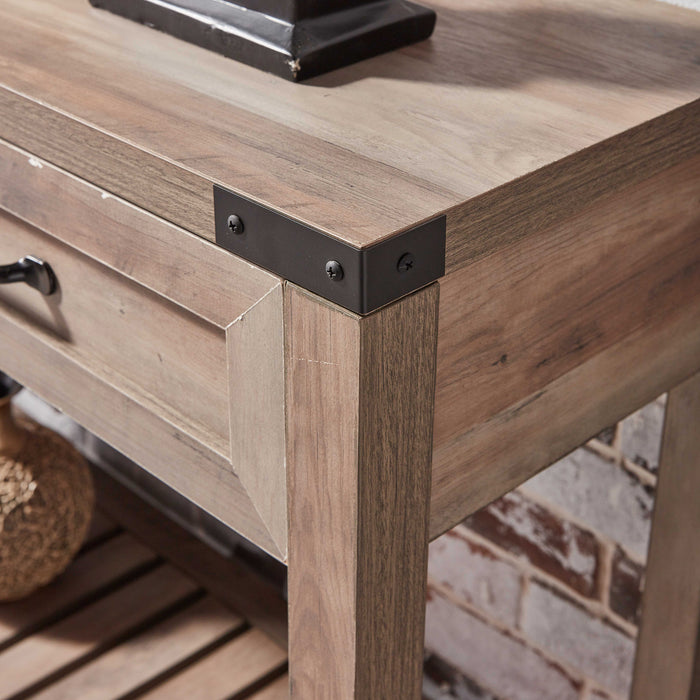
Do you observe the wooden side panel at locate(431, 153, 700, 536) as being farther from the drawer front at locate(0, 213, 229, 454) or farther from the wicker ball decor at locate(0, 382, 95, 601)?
the wicker ball decor at locate(0, 382, 95, 601)

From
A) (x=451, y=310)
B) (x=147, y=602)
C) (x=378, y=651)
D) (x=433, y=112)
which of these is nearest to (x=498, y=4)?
(x=433, y=112)

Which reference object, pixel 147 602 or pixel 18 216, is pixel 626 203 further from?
pixel 147 602

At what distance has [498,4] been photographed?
2.45 ft

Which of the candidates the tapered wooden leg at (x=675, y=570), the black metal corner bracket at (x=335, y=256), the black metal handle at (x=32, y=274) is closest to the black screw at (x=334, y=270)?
the black metal corner bracket at (x=335, y=256)

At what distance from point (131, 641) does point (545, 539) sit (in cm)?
42

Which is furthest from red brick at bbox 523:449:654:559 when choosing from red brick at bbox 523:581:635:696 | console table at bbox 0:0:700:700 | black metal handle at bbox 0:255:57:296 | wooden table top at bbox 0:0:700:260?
black metal handle at bbox 0:255:57:296

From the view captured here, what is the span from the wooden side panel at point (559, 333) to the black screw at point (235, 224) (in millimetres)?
96

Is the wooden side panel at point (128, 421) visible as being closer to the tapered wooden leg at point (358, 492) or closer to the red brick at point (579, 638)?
the tapered wooden leg at point (358, 492)

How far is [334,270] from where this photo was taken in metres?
0.44

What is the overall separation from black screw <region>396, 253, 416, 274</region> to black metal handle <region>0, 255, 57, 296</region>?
28 centimetres

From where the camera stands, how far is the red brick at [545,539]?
1.01m

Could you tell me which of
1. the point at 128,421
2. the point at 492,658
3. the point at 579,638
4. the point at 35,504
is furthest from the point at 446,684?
the point at 128,421

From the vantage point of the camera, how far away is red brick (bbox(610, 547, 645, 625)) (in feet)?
3.18

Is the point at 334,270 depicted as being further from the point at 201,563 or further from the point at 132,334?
the point at 201,563
